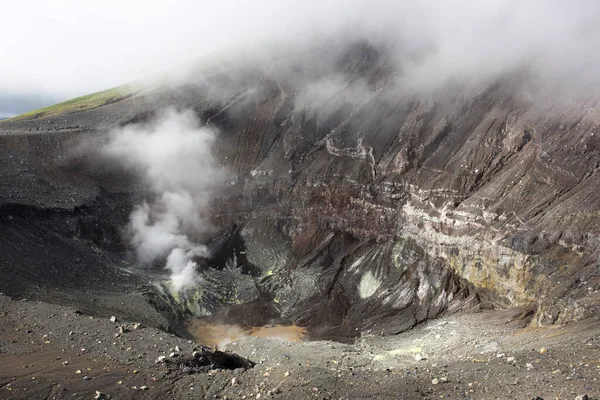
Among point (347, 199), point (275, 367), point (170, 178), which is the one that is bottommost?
point (275, 367)

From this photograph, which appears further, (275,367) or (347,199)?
(347,199)

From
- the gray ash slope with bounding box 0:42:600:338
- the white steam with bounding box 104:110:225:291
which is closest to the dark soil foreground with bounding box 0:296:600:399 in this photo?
the gray ash slope with bounding box 0:42:600:338

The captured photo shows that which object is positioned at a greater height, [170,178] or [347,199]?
[170,178]

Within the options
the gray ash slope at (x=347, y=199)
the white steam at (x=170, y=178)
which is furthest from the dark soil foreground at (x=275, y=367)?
the white steam at (x=170, y=178)

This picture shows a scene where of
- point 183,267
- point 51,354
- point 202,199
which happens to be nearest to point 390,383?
point 51,354

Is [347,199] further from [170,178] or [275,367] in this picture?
[275,367]

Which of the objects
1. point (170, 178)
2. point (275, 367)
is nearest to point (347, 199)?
point (170, 178)

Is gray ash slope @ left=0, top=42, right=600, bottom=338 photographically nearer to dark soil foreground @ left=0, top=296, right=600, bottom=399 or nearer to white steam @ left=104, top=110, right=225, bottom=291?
white steam @ left=104, top=110, right=225, bottom=291
